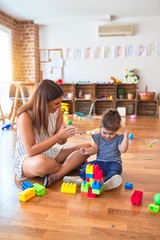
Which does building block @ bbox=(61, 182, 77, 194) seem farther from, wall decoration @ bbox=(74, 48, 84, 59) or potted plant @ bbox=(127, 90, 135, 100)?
wall decoration @ bbox=(74, 48, 84, 59)

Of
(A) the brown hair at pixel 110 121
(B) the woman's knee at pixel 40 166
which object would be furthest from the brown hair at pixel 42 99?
(A) the brown hair at pixel 110 121

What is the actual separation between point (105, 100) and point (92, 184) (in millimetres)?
4247

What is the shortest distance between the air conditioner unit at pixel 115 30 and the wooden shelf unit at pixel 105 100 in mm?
1133

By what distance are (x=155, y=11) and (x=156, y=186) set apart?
431 cm

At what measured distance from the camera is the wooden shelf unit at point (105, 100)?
540 cm

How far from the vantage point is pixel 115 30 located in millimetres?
5293

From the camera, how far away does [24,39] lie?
18.2 feet

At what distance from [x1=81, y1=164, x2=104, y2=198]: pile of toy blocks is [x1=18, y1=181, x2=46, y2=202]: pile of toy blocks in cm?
23

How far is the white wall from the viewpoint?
5285 millimetres

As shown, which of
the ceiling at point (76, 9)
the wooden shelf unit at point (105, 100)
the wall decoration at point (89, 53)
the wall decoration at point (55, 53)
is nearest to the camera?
the ceiling at point (76, 9)

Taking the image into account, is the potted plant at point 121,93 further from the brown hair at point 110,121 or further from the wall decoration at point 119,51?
the brown hair at point 110,121

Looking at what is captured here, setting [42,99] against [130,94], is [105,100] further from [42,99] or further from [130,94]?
[42,99]

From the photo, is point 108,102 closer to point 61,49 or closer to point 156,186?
point 61,49


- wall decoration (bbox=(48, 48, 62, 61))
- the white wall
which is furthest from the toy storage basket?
wall decoration (bbox=(48, 48, 62, 61))
